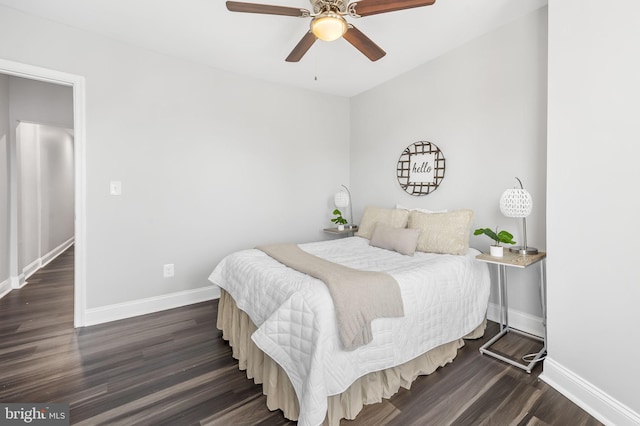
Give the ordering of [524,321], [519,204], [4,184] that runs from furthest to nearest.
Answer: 1. [4,184]
2. [524,321]
3. [519,204]

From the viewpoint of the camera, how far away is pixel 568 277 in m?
1.71

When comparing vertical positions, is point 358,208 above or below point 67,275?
above

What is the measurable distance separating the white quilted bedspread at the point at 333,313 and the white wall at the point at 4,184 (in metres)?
2.80

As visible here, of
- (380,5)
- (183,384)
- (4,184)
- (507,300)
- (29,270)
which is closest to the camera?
(380,5)

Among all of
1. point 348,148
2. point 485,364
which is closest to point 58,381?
point 485,364

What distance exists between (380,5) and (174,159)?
239 cm

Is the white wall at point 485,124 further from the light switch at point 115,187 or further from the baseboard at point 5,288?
the baseboard at point 5,288

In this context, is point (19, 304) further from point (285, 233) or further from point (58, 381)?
point (285, 233)

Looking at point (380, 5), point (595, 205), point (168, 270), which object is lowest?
point (168, 270)

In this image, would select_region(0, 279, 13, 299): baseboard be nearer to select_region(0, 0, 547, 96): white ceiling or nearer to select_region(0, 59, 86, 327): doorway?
select_region(0, 59, 86, 327): doorway

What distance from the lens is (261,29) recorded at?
97.5 inches

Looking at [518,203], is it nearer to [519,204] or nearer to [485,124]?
[519,204]

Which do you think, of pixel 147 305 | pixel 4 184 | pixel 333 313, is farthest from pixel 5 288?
pixel 333 313

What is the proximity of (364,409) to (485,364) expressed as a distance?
100 centimetres
